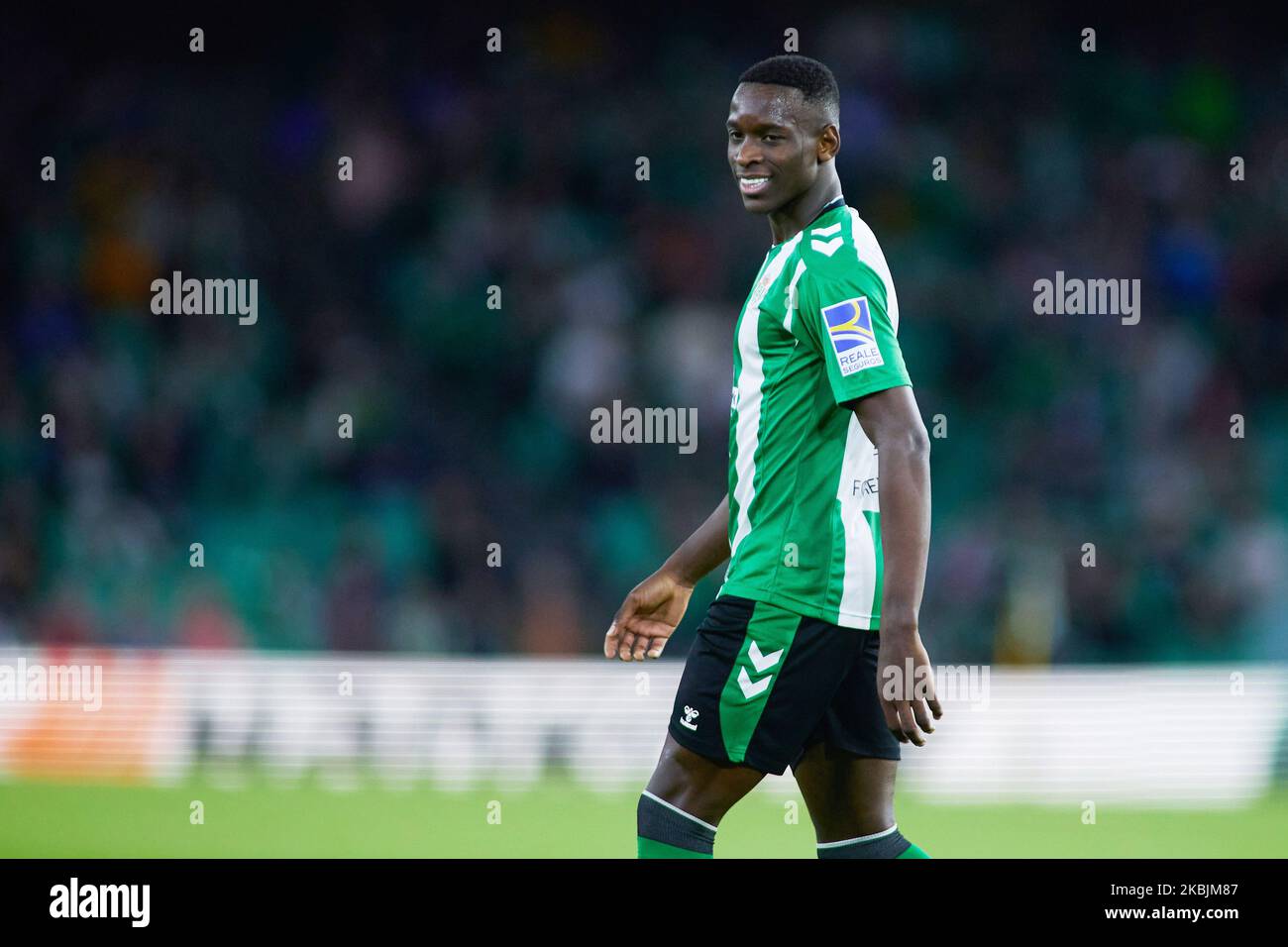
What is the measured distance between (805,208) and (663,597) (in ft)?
3.30

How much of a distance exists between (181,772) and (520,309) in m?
3.72

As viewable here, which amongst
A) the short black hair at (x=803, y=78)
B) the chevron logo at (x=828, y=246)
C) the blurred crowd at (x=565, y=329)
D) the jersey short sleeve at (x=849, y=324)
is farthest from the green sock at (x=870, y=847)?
the blurred crowd at (x=565, y=329)

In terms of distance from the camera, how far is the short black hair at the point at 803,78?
3.72 metres

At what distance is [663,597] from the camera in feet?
13.4

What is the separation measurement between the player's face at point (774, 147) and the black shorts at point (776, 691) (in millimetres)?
907

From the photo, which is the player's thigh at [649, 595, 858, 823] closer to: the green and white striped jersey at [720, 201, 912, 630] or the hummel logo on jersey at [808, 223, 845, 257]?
the green and white striped jersey at [720, 201, 912, 630]

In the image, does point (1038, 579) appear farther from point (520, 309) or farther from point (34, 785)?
point (34, 785)

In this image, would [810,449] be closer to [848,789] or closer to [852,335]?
[852,335]

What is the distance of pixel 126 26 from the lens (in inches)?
445

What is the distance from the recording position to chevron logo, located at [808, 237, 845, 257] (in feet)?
Result: 11.7

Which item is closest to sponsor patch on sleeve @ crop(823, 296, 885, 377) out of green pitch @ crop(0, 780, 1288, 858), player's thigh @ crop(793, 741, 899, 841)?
player's thigh @ crop(793, 741, 899, 841)

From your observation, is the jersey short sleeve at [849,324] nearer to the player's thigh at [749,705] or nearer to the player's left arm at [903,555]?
the player's left arm at [903,555]
